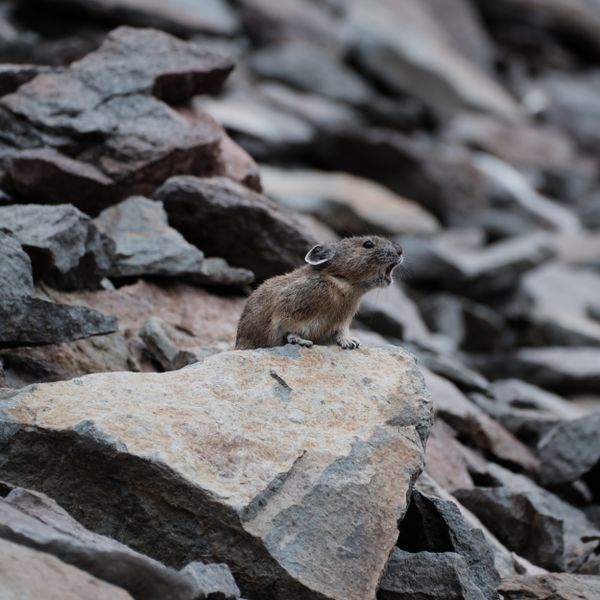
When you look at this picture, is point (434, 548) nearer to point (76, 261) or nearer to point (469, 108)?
point (76, 261)

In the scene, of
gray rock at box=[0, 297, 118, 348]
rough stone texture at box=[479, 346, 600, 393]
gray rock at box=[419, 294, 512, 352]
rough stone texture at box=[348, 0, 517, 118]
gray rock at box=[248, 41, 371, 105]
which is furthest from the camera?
rough stone texture at box=[348, 0, 517, 118]

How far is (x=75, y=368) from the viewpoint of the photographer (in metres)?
8.55

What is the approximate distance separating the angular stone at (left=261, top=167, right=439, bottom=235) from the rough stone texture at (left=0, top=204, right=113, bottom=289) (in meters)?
9.30

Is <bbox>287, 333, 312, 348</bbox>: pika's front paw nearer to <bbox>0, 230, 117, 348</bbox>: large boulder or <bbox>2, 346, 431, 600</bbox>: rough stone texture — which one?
<bbox>2, 346, 431, 600</bbox>: rough stone texture

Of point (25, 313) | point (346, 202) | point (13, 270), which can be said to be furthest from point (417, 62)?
point (25, 313)

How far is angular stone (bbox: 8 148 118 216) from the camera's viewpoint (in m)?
10.6

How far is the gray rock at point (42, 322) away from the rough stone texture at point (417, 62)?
79.3 feet

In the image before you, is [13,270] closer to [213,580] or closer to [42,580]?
[213,580]

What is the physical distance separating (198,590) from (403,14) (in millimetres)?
32765

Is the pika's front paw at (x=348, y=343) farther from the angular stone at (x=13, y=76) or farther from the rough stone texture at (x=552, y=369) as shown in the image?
the rough stone texture at (x=552, y=369)

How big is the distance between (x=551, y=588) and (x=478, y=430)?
376 centimetres

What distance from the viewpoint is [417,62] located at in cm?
3120

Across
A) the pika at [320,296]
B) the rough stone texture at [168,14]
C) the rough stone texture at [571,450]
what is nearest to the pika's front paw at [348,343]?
the pika at [320,296]

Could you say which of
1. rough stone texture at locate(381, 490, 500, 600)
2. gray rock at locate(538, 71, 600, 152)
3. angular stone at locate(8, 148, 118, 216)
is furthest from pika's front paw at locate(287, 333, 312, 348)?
gray rock at locate(538, 71, 600, 152)
